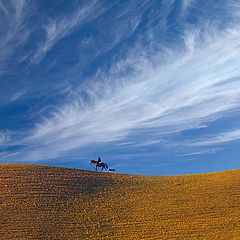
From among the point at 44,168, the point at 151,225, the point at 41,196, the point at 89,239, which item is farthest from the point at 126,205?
the point at 44,168

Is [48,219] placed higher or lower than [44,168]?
A: lower

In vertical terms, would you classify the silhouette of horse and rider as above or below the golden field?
above

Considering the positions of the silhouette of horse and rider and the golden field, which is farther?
the silhouette of horse and rider

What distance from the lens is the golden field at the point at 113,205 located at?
2792 centimetres

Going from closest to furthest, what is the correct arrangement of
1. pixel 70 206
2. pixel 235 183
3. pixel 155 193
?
pixel 70 206
pixel 155 193
pixel 235 183

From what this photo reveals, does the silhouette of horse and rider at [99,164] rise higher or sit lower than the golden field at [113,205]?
higher

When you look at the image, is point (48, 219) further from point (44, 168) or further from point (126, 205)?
point (44, 168)

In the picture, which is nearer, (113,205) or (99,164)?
(113,205)

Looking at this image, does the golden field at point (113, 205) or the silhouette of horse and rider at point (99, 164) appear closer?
the golden field at point (113, 205)

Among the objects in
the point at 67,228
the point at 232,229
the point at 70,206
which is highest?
the point at 70,206

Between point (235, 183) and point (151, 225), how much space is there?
1707 centimetres

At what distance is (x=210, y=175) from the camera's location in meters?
44.8

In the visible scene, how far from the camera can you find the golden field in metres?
27.9

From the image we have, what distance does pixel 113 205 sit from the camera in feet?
109
